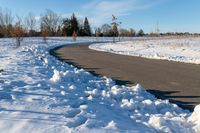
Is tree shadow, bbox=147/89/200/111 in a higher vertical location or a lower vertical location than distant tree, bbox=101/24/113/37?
higher

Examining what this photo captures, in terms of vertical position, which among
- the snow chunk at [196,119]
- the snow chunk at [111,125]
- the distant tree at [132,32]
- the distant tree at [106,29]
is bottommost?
the distant tree at [132,32]

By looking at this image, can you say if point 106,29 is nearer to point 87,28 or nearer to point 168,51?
point 87,28

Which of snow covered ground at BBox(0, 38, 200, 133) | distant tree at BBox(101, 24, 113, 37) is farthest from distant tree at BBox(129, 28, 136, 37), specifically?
snow covered ground at BBox(0, 38, 200, 133)

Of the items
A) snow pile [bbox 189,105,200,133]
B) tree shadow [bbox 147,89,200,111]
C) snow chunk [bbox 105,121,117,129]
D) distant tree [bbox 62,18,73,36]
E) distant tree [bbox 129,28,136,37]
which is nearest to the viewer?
snow chunk [bbox 105,121,117,129]

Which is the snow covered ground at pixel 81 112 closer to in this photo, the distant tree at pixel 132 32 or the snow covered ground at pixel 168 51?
the snow covered ground at pixel 168 51

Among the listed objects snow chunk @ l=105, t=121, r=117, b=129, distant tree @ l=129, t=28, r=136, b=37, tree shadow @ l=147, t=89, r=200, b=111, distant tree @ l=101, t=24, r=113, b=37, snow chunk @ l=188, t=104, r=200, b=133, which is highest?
snow chunk @ l=105, t=121, r=117, b=129

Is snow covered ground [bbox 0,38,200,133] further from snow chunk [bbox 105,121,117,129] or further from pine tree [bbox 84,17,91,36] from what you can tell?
pine tree [bbox 84,17,91,36]

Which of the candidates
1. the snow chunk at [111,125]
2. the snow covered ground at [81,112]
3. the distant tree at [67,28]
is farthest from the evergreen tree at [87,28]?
the snow chunk at [111,125]

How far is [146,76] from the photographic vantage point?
1307cm

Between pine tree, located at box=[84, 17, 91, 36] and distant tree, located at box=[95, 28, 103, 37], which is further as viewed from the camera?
pine tree, located at box=[84, 17, 91, 36]

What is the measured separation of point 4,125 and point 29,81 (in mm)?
4187

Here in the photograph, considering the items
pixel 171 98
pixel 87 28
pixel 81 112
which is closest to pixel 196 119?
pixel 81 112

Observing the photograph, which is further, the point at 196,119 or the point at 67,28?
the point at 67,28

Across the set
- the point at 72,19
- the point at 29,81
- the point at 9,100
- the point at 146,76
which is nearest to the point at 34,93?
the point at 9,100
